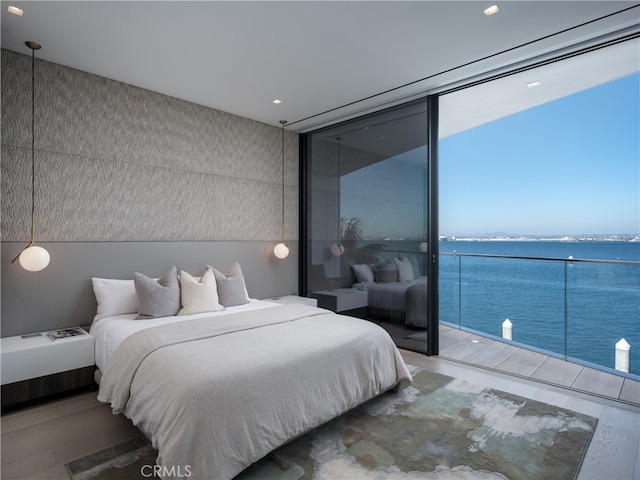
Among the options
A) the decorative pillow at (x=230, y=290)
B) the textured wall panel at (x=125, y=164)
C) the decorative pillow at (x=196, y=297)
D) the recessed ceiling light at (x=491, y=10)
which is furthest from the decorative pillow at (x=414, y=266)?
the recessed ceiling light at (x=491, y=10)

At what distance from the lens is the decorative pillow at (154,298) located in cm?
292

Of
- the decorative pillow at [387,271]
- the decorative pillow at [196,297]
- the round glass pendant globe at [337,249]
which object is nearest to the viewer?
the decorative pillow at [196,297]

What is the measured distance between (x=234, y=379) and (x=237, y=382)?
0.02 m

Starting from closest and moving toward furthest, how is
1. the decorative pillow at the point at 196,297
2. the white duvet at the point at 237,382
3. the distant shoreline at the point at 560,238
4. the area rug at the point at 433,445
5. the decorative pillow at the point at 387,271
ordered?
the white duvet at the point at 237,382, the area rug at the point at 433,445, the decorative pillow at the point at 196,297, the decorative pillow at the point at 387,271, the distant shoreline at the point at 560,238

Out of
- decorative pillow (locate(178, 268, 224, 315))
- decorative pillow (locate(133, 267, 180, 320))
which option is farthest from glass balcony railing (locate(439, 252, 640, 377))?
decorative pillow (locate(133, 267, 180, 320))

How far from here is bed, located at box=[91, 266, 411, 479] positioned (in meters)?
1.50

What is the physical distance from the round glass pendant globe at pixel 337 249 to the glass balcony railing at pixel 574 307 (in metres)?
1.35

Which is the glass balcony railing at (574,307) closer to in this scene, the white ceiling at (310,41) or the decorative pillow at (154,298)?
the white ceiling at (310,41)

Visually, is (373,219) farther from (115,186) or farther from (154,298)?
(115,186)

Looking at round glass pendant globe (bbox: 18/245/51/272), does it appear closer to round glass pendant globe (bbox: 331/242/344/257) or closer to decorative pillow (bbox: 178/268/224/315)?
decorative pillow (bbox: 178/268/224/315)

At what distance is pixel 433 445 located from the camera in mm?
Result: 1957

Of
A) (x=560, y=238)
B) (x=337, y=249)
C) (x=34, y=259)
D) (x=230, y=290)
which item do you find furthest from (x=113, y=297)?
(x=560, y=238)

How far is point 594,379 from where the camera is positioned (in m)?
3.00

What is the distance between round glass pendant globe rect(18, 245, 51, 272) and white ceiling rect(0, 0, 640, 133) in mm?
1694
